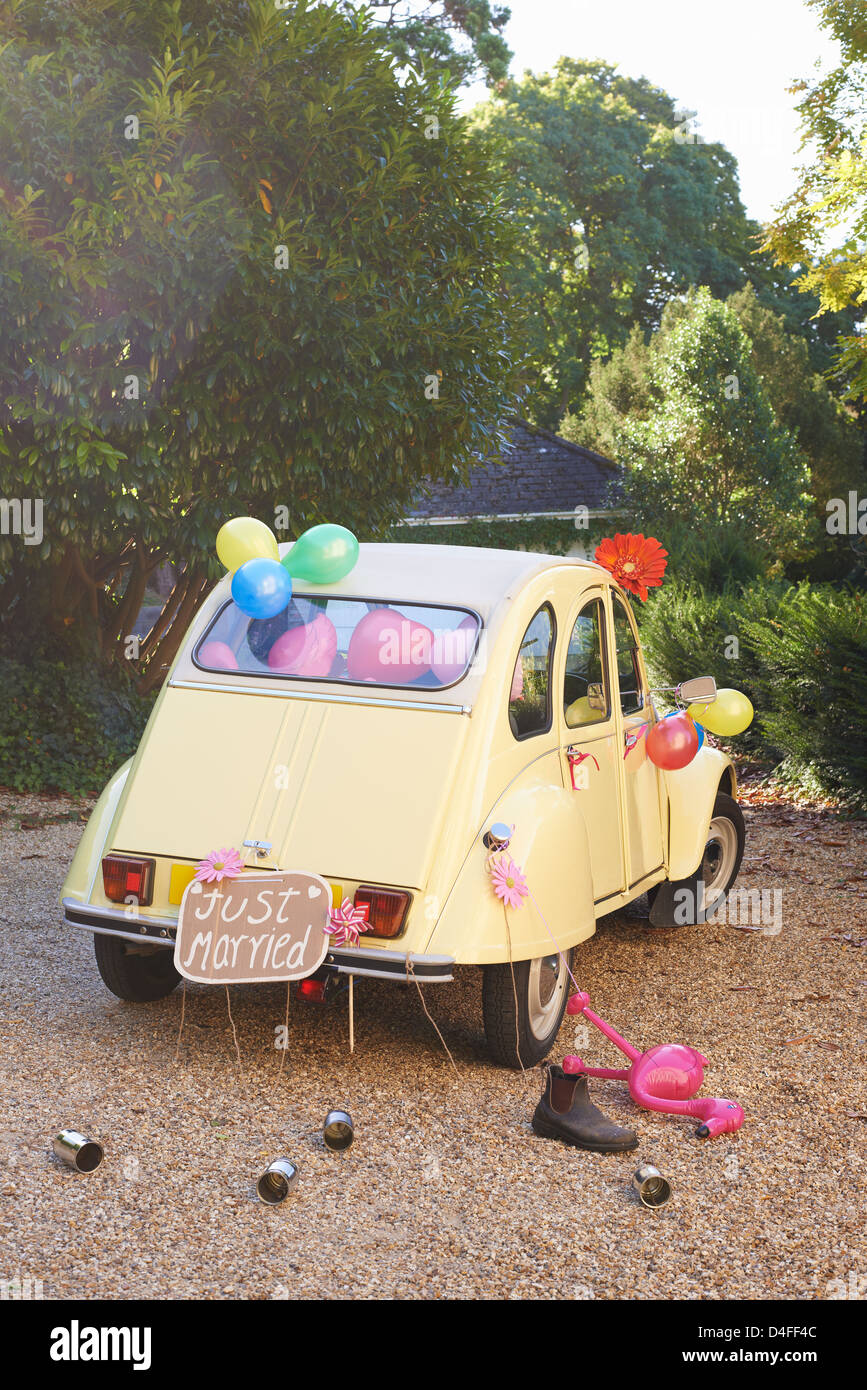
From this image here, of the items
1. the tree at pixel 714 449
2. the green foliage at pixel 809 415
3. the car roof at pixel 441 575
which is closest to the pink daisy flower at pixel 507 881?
the car roof at pixel 441 575

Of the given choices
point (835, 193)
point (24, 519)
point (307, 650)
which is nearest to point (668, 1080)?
point (307, 650)

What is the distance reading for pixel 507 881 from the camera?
172 inches

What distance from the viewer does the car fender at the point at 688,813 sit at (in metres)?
6.06

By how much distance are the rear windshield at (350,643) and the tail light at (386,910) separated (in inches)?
34.4

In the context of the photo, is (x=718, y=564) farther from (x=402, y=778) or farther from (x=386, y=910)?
(x=386, y=910)

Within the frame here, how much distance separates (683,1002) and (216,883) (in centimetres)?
240

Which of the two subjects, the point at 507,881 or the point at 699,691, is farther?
the point at 699,691

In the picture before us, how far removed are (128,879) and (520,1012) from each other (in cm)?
156

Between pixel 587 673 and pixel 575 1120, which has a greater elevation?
pixel 587 673

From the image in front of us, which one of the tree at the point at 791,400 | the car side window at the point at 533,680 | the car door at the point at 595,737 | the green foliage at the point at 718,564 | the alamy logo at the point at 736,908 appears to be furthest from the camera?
the tree at the point at 791,400

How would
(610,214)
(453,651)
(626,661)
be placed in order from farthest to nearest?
(610,214) → (626,661) → (453,651)

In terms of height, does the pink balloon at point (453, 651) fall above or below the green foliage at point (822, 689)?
Answer: above

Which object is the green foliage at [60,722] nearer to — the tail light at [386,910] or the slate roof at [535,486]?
the tail light at [386,910]

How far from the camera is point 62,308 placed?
8523 mm
